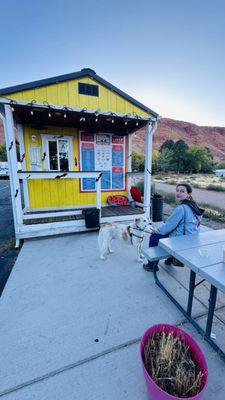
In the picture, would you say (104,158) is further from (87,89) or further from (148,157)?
(87,89)

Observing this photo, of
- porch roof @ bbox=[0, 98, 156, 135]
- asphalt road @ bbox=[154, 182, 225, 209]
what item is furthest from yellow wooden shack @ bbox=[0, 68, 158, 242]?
asphalt road @ bbox=[154, 182, 225, 209]

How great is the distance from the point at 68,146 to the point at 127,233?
3.72m

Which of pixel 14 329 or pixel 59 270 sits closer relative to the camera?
pixel 14 329

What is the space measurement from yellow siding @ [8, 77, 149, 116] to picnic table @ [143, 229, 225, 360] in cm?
359

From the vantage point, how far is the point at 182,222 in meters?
2.30

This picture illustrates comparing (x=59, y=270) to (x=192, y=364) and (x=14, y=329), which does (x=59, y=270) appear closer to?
(x=14, y=329)

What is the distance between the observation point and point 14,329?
5.97 ft

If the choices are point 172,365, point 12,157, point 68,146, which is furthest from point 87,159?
point 172,365

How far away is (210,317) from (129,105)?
4538 millimetres

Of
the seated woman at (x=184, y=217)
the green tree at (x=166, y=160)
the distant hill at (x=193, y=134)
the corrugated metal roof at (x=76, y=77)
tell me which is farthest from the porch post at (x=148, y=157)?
the distant hill at (x=193, y=134)

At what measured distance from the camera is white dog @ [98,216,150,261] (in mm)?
2953

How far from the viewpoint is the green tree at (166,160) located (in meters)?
34.2

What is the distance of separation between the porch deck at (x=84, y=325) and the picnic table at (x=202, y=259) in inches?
3.8

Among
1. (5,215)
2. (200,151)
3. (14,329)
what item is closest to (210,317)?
(14,329)
